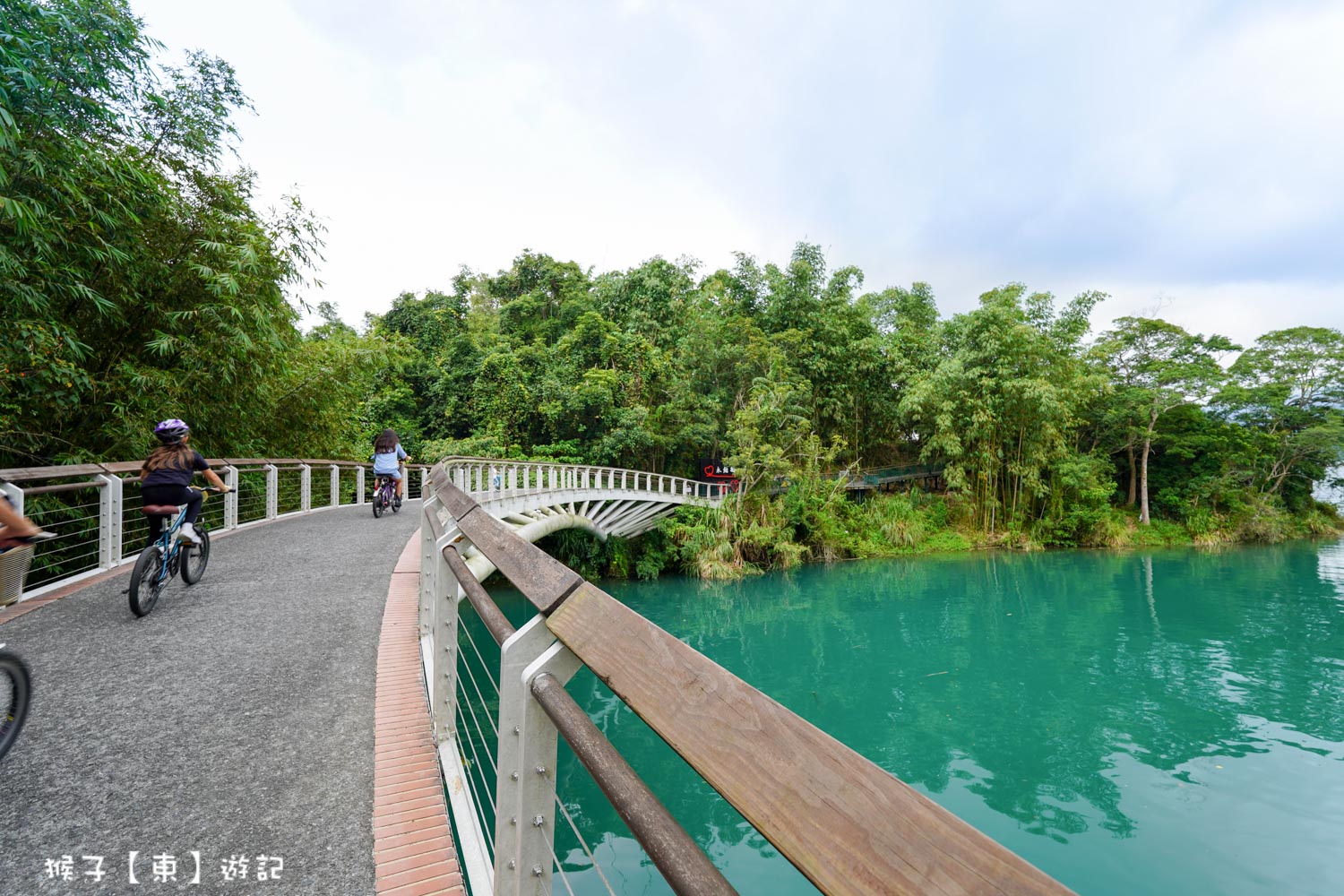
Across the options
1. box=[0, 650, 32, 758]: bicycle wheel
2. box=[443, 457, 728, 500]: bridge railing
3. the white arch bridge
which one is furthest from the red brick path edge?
box=[443, 457, 728, 500]: bridge railing

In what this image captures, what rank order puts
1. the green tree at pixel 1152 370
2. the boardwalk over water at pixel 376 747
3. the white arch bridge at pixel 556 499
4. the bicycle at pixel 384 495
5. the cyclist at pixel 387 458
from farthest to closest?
1. the green tree at pixel 1152 370
2. the cyclist at pixel 387 458
3. the bicycle at pixel 384 495
4. the white arch bridge at pixel 556 499
5. the boardwalk over water at pixel 376 747

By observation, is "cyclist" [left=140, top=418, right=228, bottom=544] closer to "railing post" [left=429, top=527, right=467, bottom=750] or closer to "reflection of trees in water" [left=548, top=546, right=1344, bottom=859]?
"railing post" [left=429, top=527, right=467, bottom=750]

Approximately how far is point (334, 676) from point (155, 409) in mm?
5557

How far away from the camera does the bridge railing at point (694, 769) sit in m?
0.44

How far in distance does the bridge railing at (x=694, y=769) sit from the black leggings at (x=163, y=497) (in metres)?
3.95

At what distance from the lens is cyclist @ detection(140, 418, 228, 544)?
4164mm

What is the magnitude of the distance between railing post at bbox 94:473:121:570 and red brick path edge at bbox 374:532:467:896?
3.38 m

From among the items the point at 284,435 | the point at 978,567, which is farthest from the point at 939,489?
the point at 284,435

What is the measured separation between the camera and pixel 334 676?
3.12 metres

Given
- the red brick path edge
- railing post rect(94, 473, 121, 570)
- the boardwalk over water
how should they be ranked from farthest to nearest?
railing post rect(94, 473, 121, 570), the red brick path edge, the boardwalk over water

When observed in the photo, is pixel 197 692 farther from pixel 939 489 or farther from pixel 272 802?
pixel 939 489

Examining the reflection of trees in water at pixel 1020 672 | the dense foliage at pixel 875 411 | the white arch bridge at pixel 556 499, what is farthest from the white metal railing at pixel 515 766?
the dense foliage at pixel 875 411

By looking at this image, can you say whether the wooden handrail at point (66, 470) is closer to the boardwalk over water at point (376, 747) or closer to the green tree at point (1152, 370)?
the boardwalk over water at point (376, 747)

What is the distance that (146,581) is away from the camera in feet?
12.6
